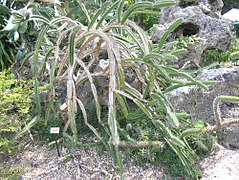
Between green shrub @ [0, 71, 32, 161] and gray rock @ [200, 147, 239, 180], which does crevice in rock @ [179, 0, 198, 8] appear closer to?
gray rock @ [200, 147, 239, 180]

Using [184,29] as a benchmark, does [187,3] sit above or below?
above

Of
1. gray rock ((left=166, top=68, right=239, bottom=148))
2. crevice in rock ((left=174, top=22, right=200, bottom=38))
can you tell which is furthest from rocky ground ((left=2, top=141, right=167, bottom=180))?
crevice in rock ((left=174, top=22, right=200, bottom=38))

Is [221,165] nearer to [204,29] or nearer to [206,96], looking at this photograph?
[206,96]

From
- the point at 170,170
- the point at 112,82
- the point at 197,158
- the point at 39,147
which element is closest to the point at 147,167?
the point at 170,170

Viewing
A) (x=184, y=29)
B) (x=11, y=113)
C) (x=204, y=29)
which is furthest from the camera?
(x=184, y=29)

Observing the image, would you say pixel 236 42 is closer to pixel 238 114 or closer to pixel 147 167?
pixel 238 114

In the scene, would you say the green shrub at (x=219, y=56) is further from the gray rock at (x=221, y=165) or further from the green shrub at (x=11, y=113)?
the green shrub at (x=11, y=113)

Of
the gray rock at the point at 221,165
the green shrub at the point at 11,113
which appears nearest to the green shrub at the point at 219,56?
the gray rock at the point at 221,165

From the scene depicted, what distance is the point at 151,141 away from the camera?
2.21m

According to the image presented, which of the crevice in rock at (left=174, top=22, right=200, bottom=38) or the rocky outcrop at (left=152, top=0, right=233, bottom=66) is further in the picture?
the crevice in rock at (left=174, top=22, right=200, bottom=38)

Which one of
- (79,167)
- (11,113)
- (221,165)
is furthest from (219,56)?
(11,113)

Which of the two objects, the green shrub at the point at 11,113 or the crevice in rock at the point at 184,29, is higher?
the crevice in rock at the point at 184,29

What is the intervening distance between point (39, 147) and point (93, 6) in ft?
8.02

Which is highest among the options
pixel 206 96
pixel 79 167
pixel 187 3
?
pixel 187 3
